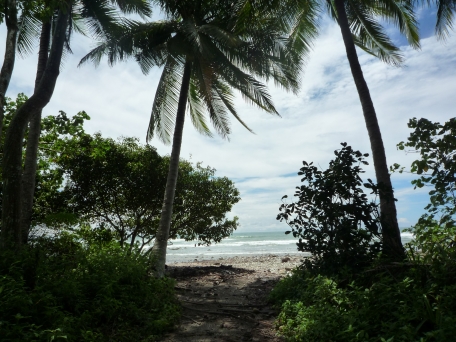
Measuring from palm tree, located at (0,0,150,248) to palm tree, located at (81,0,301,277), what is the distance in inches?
28.5

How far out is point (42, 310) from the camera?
182 inches

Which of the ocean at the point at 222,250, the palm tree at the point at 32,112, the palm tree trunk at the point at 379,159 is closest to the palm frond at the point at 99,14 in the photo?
the palm tree at the point at 32,112

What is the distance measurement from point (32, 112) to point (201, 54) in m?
4.48

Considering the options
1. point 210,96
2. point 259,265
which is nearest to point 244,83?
point 210,96

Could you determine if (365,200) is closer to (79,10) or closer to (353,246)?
(353,246)

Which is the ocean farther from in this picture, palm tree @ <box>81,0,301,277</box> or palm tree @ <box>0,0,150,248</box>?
palm tree @ <box>0,0,150,248</box>

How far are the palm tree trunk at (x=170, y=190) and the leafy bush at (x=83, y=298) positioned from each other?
100 inches

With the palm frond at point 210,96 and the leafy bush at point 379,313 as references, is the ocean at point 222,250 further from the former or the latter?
the leafy bush at point 379,313

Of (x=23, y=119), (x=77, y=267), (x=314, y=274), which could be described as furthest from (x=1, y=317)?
(x=314, y=274)

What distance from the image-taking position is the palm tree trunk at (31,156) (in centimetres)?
837

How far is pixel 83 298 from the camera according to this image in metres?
5.38

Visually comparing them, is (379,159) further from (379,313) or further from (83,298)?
(83,298)

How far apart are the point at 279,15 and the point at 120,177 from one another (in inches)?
303

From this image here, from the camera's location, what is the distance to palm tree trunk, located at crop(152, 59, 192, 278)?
9.77 m
